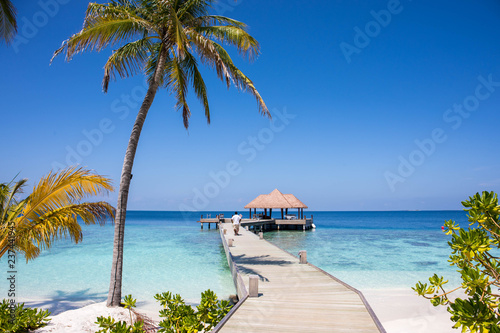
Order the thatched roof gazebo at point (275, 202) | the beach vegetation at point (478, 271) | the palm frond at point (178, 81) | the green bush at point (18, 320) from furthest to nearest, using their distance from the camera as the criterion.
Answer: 1. the thatched roof gazebo at point (275, 202)
2. the palm frond at point (178, 81)
3. the green bush at point (18, 320)
4. the beach vegetation at point (478, 271)

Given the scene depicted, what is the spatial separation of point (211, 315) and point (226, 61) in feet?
19.2

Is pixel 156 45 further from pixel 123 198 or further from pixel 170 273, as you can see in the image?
pixel 170 273

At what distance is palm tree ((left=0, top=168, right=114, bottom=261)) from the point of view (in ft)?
16.1

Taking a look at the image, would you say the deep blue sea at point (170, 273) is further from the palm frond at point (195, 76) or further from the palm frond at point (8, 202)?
the palm frond at point (195, 76)

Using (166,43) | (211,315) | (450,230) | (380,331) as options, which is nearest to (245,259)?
(211,315)

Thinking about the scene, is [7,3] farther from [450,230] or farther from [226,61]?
[450,230]

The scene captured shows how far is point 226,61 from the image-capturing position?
24.4 ft

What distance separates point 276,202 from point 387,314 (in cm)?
2628

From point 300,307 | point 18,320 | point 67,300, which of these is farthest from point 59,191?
point 67,300

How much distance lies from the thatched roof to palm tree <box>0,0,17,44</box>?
94.4 ft

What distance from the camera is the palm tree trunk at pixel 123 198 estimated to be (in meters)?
5.84

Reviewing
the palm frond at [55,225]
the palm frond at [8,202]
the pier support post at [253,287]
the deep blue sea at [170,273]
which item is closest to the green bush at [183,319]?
the pier support post at [253,287]

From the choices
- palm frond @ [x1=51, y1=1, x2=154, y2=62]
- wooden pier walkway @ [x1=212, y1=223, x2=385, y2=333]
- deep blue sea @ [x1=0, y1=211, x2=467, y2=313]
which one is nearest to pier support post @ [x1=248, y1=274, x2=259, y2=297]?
wooden pier walkway @ [x1=212, y1=223, x2=385, y2=333]

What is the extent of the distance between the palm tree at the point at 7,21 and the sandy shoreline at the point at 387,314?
6.28 m
